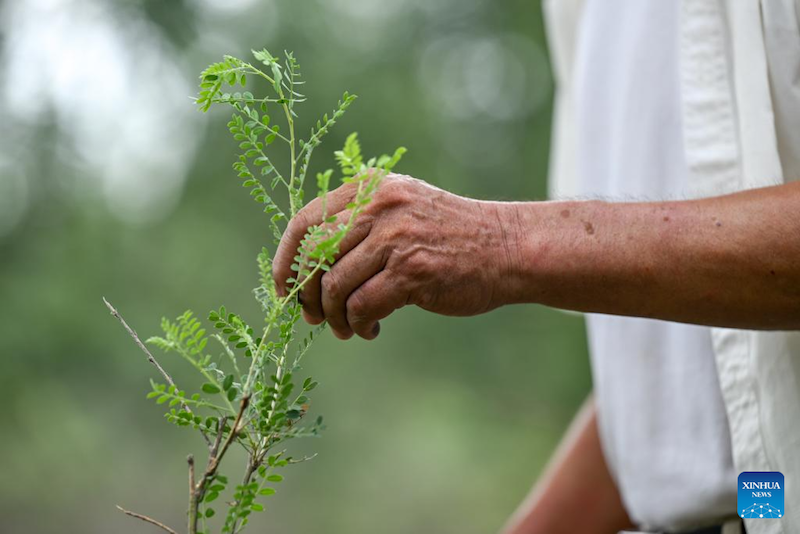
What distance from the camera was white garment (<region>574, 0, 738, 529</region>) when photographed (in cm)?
141

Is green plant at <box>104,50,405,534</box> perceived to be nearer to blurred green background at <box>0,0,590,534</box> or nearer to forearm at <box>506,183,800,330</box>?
forearm at <box>506,183,800,330</box>

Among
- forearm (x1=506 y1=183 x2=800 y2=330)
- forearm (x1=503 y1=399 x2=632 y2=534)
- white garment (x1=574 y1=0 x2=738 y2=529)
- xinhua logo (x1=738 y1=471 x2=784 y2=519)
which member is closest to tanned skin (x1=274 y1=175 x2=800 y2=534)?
forearm (x1=506 y1=183 x2=800 y2=330)

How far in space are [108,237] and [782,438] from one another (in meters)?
7.85

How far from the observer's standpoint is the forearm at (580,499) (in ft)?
6.23

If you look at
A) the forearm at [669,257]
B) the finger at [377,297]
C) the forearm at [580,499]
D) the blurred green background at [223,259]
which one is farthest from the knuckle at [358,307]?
the blurred green background at [223,259]

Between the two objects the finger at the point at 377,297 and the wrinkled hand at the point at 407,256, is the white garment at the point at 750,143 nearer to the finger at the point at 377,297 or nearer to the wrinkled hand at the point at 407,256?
the wrinkled hand at the point at 407,256

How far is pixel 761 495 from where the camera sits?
1220mm

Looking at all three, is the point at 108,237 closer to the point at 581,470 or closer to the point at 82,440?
the point at 82,440

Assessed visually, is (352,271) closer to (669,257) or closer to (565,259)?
(565,259)

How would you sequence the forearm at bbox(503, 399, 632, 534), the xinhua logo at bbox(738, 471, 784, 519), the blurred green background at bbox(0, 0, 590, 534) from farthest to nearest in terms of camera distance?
the blurred green background at bbox(0, 0, 590, 534), the forearm at bbox(503, 399, 632, 534), the xinhua logo at bbox(738, 471, 784, 519)

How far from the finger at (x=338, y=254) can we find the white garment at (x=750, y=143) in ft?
2.12

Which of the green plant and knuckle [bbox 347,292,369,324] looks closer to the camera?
the green plant

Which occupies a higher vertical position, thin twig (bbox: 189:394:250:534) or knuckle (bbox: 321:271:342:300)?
knuckle (bbox: 321:271:342:300)

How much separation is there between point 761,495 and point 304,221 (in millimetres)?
818
